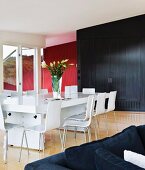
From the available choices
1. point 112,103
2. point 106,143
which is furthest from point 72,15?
point 106,143

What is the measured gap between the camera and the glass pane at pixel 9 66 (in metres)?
8.72

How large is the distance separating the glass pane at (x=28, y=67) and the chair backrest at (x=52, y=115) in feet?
19.8

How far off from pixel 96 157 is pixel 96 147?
0.20 meters

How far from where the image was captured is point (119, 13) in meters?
8.10

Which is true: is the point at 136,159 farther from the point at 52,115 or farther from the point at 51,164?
the point at 52,115

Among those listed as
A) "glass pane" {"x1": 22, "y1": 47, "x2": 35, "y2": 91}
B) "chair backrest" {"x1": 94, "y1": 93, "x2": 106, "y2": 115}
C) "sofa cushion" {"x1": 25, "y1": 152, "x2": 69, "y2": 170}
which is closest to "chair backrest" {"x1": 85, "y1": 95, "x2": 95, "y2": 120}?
"chair backrest" {"x1": 94, "y1": 93, "x2": 106, "y2": 115}

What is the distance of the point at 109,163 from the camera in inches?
51.1

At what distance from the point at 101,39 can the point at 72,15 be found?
2.00 meters

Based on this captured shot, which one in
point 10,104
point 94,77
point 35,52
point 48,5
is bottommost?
point 10,104

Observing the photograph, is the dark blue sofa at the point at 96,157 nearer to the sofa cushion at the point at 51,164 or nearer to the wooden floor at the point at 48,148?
the sofa cushion at the point at 51,164

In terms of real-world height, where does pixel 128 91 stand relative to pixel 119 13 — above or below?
below

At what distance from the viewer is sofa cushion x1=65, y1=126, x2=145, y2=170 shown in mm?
1491

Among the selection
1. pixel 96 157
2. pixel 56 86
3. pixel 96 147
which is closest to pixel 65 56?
pixel 56 86

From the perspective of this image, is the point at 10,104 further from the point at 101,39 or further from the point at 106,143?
the point at 101,39
